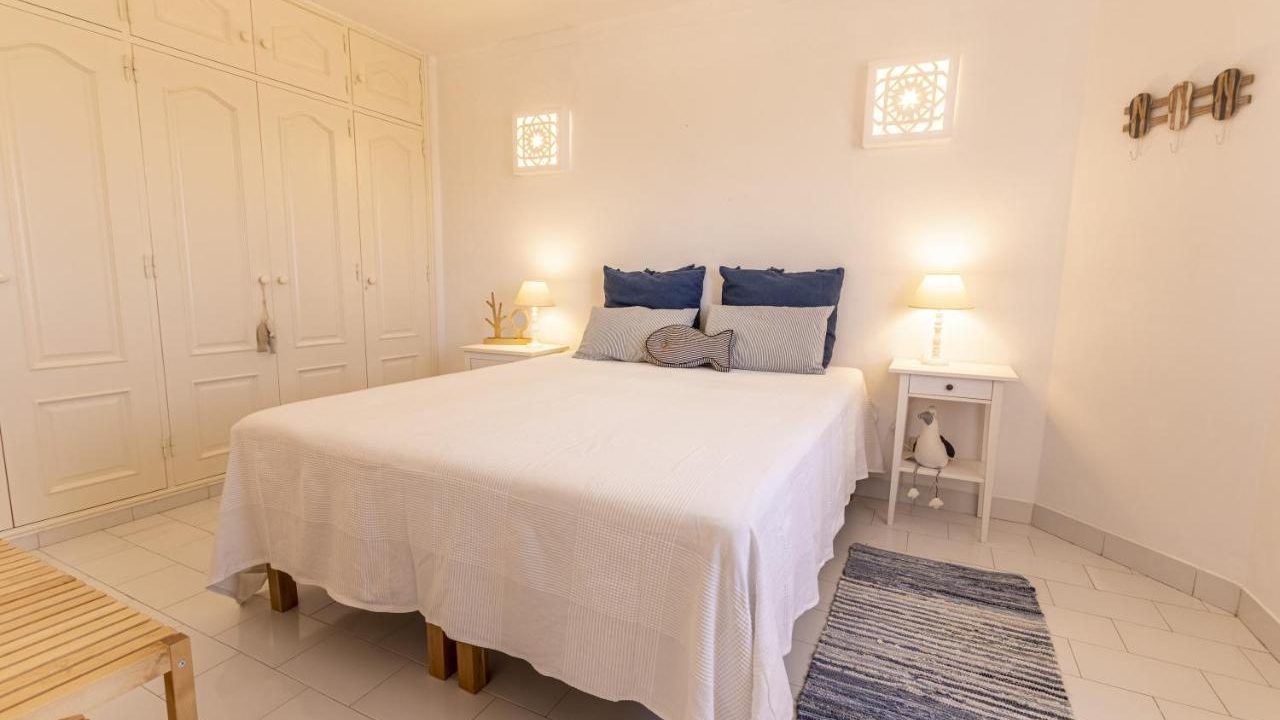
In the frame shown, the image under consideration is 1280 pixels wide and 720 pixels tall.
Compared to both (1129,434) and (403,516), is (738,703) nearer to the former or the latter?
(403,516)

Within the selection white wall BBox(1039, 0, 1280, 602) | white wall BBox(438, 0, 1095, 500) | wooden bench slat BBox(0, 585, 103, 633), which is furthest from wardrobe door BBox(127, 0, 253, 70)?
white wall BBox(1039, 0, 1280, 602)

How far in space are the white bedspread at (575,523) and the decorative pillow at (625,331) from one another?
2.94ft

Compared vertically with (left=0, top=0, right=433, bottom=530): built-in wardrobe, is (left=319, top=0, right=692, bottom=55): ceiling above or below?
above

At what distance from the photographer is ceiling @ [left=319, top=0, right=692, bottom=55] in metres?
3.24

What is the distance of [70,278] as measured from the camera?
8.03 feet

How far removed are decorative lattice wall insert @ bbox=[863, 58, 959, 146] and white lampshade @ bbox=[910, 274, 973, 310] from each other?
26.8 inches

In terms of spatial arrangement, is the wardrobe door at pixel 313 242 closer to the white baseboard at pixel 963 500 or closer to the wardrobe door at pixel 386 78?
the wardrobe door at pixel 386 78

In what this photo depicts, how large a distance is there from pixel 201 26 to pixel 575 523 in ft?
10.3

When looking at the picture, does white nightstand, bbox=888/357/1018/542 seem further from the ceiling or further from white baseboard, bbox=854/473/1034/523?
the ceiling

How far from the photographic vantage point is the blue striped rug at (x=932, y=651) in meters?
1.53

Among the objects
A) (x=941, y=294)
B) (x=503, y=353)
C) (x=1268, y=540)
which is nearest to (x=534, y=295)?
(x=503, y=353)

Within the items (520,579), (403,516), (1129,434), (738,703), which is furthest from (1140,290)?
(403,516)

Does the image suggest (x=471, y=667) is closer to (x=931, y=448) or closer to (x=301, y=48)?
(x=931, y=448)

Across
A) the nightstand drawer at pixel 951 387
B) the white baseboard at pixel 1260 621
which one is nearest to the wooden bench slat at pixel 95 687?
the nightstand drawer at pixel 951 387
